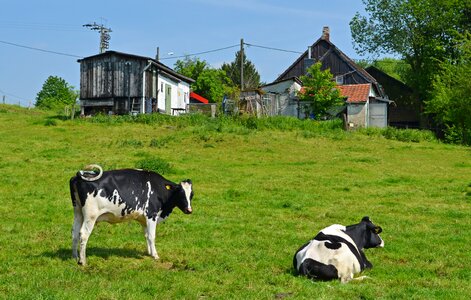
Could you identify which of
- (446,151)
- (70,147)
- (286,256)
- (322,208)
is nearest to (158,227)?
(286,256)

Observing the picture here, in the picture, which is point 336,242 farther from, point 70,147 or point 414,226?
point 70,147

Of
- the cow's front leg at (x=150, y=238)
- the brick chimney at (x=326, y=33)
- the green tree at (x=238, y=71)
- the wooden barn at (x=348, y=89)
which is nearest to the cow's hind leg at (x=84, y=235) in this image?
the cow's front leg at (x=150, y=238)

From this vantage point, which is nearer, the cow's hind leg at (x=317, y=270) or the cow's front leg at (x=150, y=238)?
the cow's hind leg at (x=317, y=270)

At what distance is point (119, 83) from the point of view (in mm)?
43812

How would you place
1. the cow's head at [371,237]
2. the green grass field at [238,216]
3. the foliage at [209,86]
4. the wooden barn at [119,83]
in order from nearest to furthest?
the green grass field at [238,216] → the cow's head at [371,237] → the wooden barn at [119,83] → the foliage at [209,86]

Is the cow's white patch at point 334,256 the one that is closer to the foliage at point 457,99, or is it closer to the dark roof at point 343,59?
the foliage at point 457,99

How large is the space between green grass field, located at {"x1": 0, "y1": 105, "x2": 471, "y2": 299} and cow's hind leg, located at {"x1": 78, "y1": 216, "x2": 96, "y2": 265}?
0.19m

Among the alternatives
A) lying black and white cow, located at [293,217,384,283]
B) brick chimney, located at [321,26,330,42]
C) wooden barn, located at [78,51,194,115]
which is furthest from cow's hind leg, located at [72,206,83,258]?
brick chimney, located at [321,26,330,42]

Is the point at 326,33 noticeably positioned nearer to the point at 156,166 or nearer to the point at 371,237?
the point at 156,166

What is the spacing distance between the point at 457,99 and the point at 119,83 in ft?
78.3

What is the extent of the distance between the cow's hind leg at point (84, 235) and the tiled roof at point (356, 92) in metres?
43.7

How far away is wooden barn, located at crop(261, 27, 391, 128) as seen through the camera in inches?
2030

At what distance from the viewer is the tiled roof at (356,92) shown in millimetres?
51500

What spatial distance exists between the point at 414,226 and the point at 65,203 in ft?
27.9
